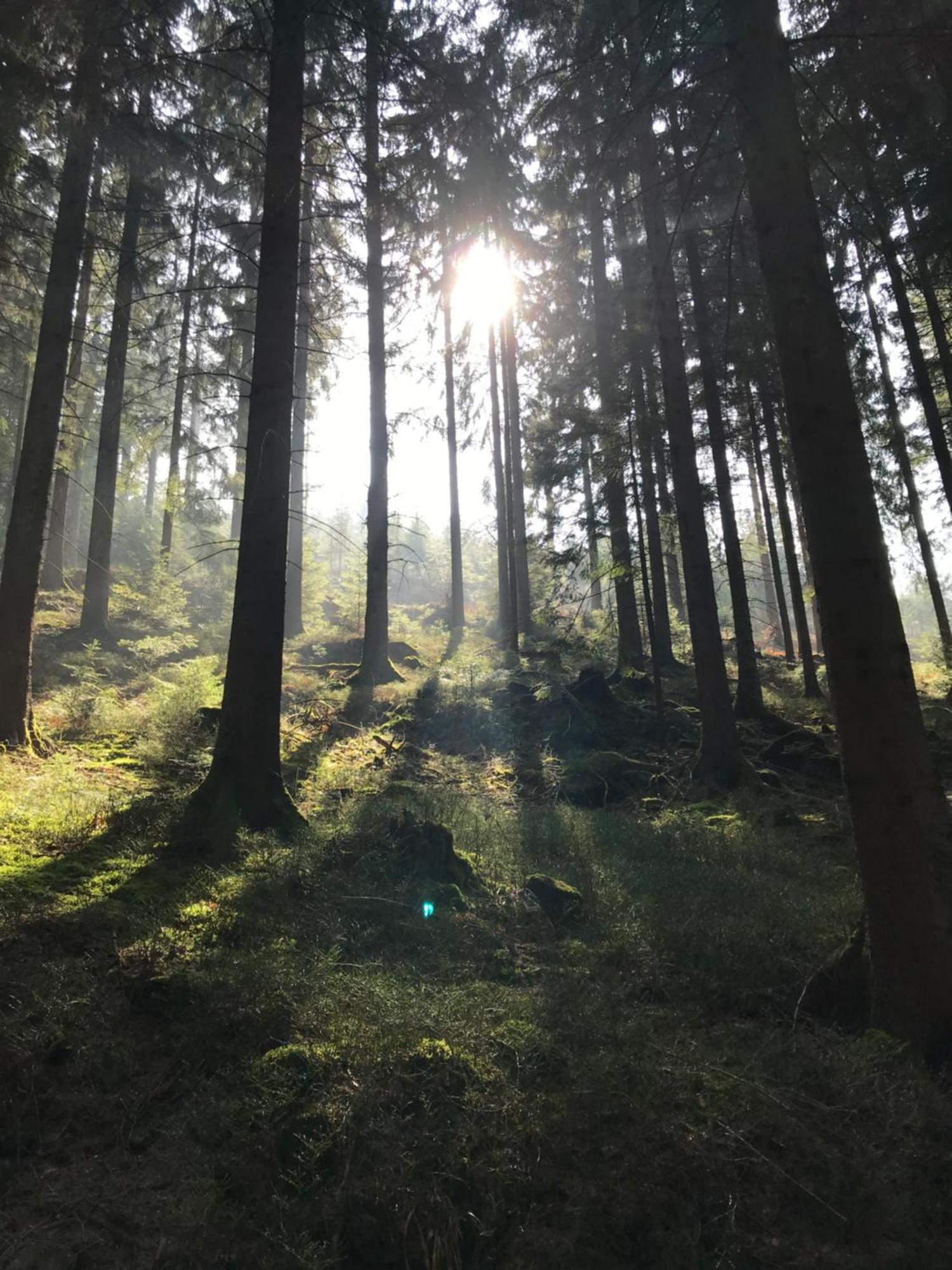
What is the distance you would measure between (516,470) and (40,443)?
51.5 feet

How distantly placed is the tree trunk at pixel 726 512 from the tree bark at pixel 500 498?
27.9ft

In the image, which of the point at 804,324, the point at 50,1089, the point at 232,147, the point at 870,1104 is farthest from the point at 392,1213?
the point at 232,147

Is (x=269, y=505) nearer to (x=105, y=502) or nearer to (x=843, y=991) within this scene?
(x=843, y=991)

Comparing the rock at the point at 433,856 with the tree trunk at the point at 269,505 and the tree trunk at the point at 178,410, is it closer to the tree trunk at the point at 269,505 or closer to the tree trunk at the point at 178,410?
the tree trunk at the point at 269,505

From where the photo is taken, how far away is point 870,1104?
2.74 m

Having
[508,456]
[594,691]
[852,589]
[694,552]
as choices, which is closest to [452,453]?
[508,456]

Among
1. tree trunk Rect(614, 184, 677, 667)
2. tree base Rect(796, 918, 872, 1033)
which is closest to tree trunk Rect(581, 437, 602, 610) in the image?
tree trunk Rect(614, 184, 677, 667)

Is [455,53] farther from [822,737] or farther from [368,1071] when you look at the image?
[822,737]

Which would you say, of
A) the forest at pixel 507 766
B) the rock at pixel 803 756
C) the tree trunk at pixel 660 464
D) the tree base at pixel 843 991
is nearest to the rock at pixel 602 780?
the forest at pixel 507 766

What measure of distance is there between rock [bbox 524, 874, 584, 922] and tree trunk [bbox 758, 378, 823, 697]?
11.8 metres

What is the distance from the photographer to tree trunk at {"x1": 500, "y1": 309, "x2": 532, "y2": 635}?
2122 cm

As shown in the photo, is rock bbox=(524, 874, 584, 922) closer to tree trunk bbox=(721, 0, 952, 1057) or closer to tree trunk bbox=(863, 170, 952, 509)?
tree trunk bbox=(721, 0, 952, 1057)

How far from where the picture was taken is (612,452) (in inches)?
486

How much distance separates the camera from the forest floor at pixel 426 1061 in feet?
7.50
